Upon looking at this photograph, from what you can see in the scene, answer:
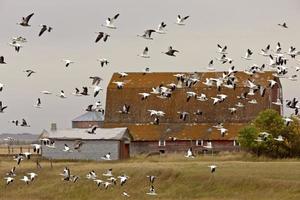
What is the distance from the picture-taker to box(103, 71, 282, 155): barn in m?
101

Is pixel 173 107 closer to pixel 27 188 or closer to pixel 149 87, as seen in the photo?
pixel 149 87

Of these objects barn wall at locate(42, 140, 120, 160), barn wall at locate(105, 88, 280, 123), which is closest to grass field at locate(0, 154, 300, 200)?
barn wall at locate(42, 140, 120, 160)

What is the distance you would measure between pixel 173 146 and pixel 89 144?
15200 mm

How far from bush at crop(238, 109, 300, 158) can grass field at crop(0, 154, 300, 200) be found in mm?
16945

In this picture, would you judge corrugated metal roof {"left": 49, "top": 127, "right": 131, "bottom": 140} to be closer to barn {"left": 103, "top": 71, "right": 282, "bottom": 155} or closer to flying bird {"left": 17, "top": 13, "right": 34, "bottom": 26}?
barn {"left": 103, "top": 71, "right": 282, "bottom": 155}

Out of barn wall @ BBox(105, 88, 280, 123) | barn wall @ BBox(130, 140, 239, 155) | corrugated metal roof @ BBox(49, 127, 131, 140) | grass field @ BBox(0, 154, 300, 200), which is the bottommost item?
grass field @ BBox(0, 154, 300, 200)

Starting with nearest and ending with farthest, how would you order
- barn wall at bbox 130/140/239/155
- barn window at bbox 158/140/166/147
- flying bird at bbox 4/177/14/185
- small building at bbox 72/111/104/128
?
flying bird at bbox 4/177/14/185, barn wall at bbox 130/140/239/155, barn window at bbox 158/140/166/147, small building at bbox 72/111/104/128

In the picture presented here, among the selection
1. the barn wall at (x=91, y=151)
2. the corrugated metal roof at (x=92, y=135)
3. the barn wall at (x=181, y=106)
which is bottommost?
the barn wall at (x=91, y=151)

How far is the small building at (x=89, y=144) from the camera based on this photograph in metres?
88.4

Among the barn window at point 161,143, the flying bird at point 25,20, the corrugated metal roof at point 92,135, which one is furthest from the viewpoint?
the barn window at point 161,143

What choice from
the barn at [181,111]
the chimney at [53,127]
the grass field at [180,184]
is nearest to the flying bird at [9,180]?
the grass field at [180,184]

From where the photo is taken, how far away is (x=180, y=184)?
2172 inches

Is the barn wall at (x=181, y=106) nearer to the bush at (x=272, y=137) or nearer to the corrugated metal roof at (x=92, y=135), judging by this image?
the corrugated metal roof at (x=92, y=135)

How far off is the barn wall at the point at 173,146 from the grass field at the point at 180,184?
32.6 meters
